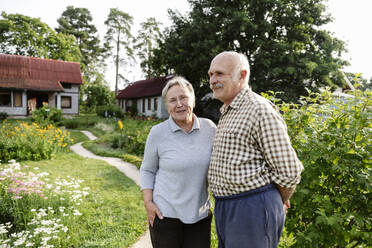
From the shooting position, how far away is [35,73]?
24469 mm

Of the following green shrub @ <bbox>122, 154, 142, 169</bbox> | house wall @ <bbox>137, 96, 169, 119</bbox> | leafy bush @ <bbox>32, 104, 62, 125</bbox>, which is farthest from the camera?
house wall @ <bbox>137, 96, 169, 119</bbox>

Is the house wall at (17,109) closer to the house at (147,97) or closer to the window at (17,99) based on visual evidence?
the window at (17,99)

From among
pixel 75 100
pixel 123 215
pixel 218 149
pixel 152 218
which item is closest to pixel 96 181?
pixel 123 215

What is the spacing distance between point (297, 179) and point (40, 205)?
4.13 meters

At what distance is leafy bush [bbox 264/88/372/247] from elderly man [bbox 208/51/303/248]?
1.87 ft

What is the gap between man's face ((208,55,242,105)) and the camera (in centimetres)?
187

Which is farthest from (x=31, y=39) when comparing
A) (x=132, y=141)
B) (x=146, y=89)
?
(x=132, y=141)

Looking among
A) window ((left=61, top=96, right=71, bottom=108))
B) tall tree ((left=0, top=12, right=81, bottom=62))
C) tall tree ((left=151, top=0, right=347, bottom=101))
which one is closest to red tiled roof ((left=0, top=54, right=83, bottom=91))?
window ((left=61, top=96, right=71, bottom=108))

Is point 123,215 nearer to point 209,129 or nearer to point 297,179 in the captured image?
point 209,129

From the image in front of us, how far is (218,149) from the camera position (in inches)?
73.1

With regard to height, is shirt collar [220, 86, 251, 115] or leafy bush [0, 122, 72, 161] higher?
shirt collar [220, 86, 251, 115]

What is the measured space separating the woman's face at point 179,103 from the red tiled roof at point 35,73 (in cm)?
2458

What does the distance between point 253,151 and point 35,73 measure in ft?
92.7

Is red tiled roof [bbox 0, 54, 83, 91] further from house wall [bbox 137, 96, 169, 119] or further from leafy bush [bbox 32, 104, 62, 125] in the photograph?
house wall [bbox 137, 96, 169, 119]
